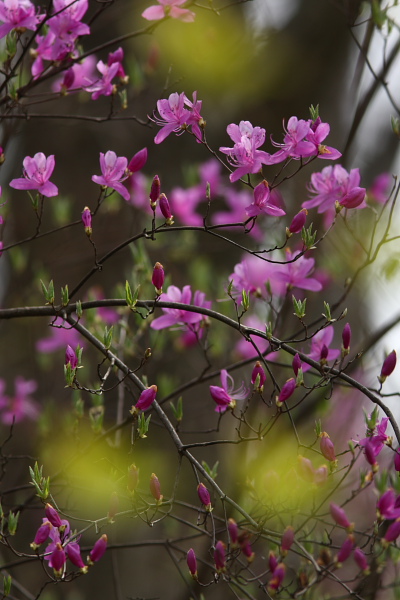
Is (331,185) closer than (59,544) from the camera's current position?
No

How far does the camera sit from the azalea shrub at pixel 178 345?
59.7 inches

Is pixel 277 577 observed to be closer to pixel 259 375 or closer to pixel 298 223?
pixel 259 375

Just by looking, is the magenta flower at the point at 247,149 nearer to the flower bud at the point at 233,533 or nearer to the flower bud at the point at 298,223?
the flower bud at the point at 298,223

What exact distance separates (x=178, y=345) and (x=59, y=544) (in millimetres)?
1428

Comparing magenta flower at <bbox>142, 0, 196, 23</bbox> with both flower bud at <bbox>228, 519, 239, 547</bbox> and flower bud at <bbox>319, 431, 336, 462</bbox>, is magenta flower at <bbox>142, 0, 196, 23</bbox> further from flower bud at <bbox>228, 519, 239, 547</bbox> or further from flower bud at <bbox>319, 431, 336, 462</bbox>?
flower bud at <bbox>228, 519, 239, 547</bbox>

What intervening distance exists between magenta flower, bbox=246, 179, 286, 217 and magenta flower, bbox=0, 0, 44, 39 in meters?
0.69

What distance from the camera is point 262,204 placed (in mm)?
1545

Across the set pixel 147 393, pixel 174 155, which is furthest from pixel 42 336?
pixel 147 393

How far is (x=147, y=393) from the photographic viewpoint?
4.71 feet

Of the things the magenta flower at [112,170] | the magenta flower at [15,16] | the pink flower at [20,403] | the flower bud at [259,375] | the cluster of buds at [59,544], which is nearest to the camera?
the cluster of buds at [59,544]

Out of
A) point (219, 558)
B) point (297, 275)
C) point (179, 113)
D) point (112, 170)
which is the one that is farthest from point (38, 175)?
point (219, 558)

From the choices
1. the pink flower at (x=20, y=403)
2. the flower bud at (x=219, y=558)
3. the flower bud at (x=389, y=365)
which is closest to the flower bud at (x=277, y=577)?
the flower bud at (x=219, y=558)

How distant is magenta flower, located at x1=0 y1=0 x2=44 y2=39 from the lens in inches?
69.1

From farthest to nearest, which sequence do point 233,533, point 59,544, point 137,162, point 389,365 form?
point 137,162 < point 389,365 < point 233,533 < point 59,544
